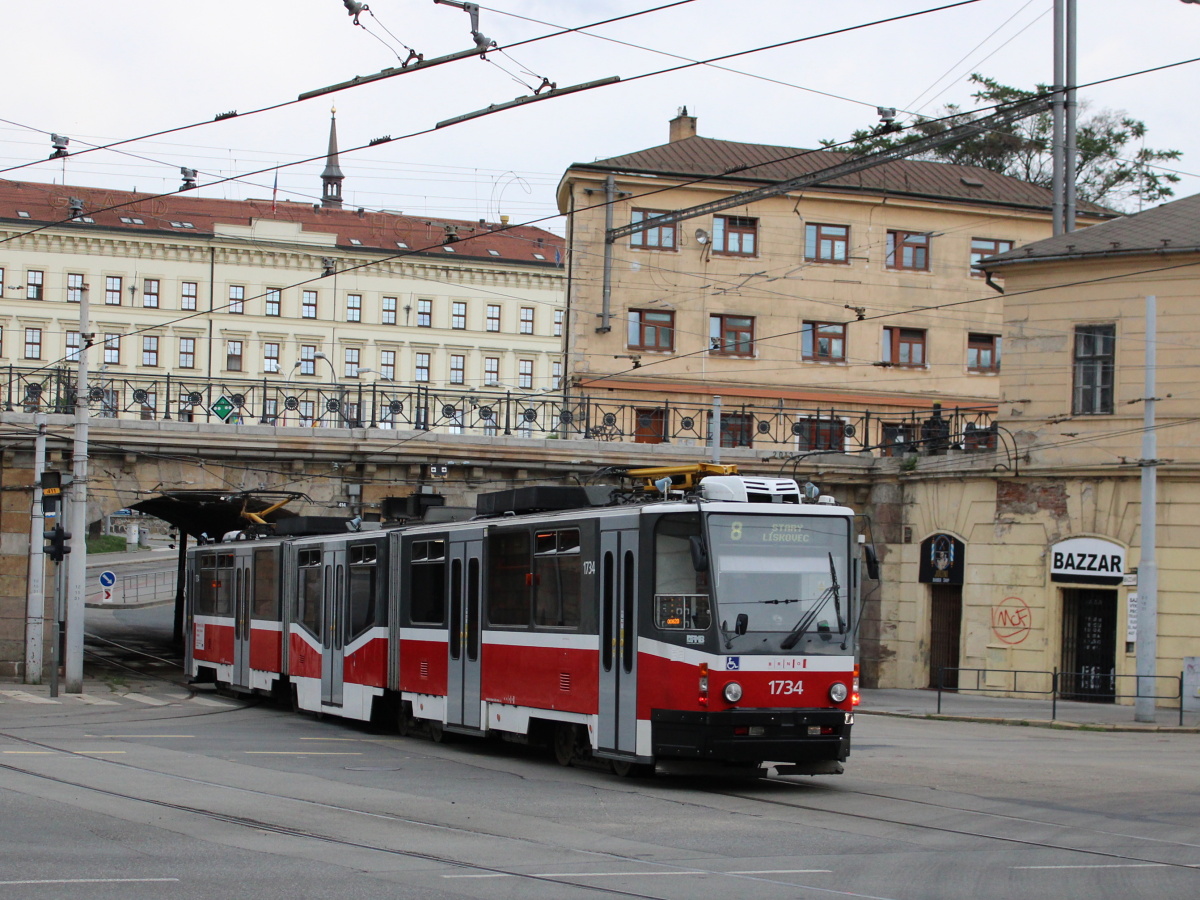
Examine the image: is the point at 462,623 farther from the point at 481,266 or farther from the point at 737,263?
the point at 481,266

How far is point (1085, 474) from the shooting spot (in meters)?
28.9

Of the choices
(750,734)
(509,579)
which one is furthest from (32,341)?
(750,734)

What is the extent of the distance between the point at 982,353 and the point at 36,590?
100 ft

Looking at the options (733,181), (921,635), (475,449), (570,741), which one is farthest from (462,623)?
(733,181)

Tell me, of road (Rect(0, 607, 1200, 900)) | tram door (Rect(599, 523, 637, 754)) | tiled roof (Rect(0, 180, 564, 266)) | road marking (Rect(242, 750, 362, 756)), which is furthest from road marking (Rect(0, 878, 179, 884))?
tiled roof (Rect(0, 180, 564, 266))

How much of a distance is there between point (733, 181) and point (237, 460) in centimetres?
1952

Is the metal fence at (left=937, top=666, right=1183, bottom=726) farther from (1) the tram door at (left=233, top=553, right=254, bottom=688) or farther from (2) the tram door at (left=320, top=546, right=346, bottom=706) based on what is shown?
(1) the tram door at (left=233, top=553, right=254, bottom=688)

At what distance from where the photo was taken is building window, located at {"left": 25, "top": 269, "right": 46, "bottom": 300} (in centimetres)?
8619

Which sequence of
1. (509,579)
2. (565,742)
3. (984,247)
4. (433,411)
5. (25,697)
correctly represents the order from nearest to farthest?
1. (565,742)
2. (509,579)
3. (25,697)
4. (433,411)
5. (984,247)

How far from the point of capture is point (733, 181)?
45406 mm

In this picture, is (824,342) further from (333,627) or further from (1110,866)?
(1110,866)

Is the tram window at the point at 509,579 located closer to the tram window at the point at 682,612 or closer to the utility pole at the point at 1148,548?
the tram window at the point at 682,612

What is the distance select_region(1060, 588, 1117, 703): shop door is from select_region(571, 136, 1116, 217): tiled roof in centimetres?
1932

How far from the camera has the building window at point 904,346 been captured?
4847cm
